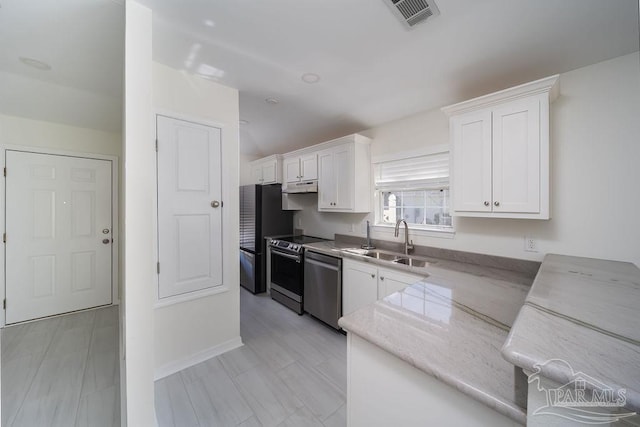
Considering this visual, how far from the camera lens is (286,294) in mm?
3314

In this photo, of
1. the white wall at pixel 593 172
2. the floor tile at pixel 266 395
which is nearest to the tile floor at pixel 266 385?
the floor tile at pixel 266 395

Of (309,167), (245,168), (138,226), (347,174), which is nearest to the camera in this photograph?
(138,226)

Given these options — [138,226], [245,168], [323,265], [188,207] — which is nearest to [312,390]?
[323,265]

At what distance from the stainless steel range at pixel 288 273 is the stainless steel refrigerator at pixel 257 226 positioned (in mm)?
295

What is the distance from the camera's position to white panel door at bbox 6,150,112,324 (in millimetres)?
2842

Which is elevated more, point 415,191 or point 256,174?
point 256,174

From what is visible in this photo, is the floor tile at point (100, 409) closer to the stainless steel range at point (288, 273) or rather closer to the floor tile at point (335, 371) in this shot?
the floor tile at point (335, 371)

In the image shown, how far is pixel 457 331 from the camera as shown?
94 centimetres

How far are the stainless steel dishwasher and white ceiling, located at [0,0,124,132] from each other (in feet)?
8.60

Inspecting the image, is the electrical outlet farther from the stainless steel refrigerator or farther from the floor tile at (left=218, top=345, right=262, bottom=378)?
the stainless steel refrigerator

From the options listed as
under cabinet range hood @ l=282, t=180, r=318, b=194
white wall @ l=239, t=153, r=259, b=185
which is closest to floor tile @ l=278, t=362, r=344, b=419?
under cabinet range hood @ l=282, t=180, r=318, b=194

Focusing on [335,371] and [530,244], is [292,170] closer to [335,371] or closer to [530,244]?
[335,371]

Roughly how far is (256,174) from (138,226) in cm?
317

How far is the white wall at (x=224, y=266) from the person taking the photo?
6.51 ft
